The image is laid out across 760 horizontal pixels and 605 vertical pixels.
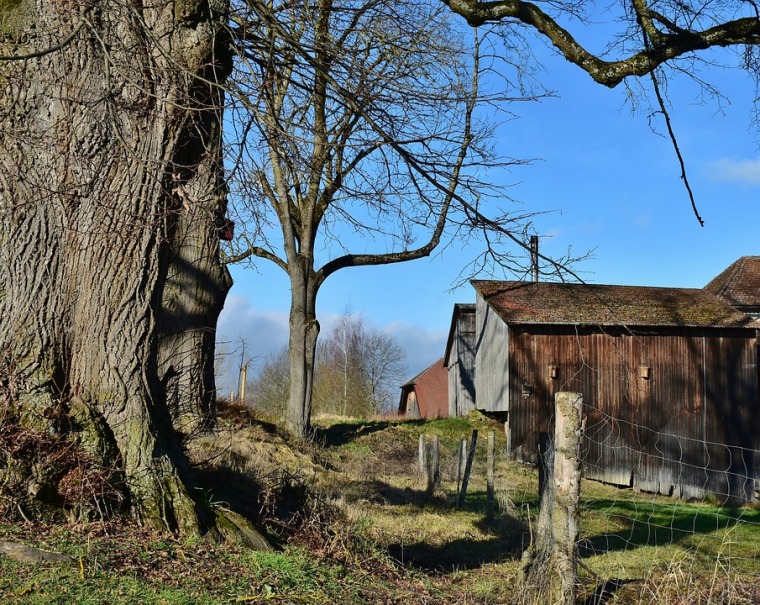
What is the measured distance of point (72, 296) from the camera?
6.19m

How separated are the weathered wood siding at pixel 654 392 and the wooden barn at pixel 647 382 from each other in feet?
0.10

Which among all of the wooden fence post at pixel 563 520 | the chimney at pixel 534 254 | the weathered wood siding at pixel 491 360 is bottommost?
the wooden fence post at pixel 563 520

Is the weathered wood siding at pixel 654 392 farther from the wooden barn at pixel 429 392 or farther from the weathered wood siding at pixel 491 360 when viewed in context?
the wooden barn at pixel 429 392

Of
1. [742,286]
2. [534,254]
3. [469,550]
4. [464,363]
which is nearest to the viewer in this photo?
[534,254]

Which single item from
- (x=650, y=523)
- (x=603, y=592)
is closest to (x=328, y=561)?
(x=603, y=592)

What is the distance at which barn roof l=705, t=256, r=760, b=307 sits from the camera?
37.9 m

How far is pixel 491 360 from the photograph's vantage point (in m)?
27.5

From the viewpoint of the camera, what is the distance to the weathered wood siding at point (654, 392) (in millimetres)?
24812

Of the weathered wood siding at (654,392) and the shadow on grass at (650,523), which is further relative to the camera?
the weathered wood siding at (654,392)

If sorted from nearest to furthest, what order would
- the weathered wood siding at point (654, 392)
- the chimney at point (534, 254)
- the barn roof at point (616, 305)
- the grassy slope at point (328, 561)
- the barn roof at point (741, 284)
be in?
1. the grassy slope at point (328, 561)
2. the chimney at point (534, 254)
3. the weathered wood siding at point (654, 392)
4. the barn roof at point (616, 305)
5. the barn roof at point (741, 284)

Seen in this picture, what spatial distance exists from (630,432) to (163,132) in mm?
21506

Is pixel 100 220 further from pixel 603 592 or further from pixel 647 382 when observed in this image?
pixel 647 382

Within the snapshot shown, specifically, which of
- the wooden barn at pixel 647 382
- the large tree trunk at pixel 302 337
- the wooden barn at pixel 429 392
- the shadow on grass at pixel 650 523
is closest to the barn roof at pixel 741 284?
A: the wooden barn at pixel 647 382

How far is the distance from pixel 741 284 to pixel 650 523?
32734mm
